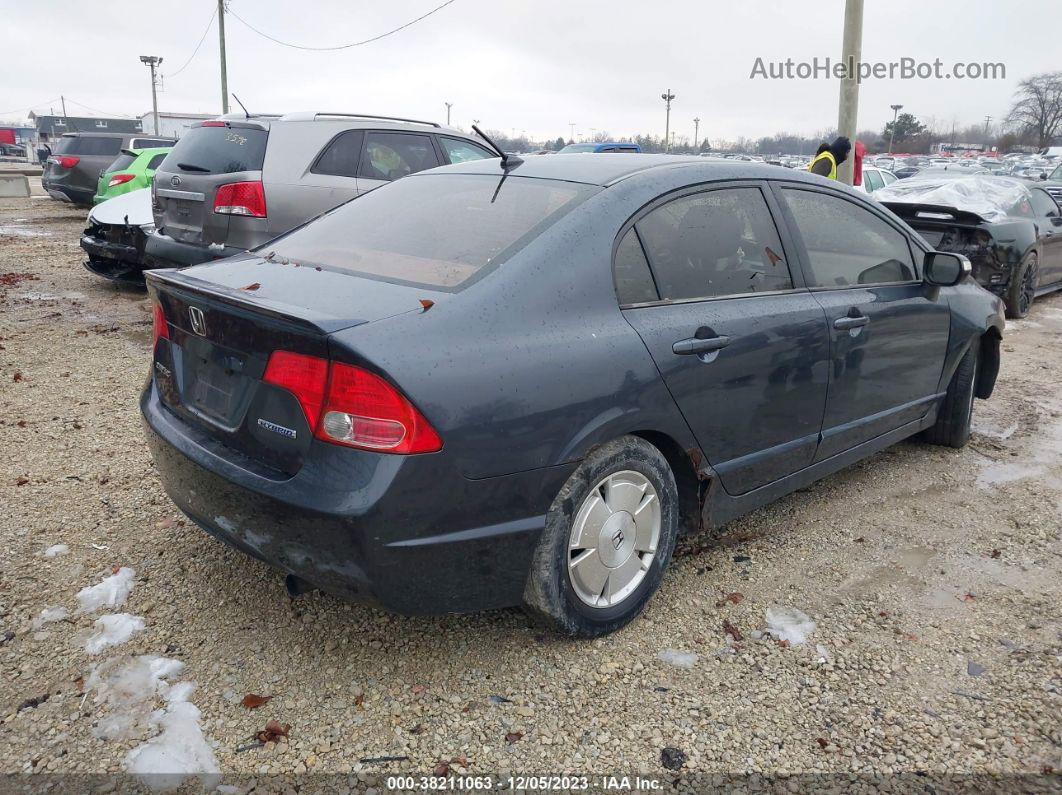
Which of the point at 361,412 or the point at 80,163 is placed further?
the point at 80,163

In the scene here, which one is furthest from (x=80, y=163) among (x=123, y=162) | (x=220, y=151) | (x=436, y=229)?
(x=436, y=229)

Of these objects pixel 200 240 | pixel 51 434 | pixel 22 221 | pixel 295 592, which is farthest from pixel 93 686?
pixel 22 221

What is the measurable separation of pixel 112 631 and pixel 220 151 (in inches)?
194

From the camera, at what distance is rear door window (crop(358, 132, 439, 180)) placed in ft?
23.1

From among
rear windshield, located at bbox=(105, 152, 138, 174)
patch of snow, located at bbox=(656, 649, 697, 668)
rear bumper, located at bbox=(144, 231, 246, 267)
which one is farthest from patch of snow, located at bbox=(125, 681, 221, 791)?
rear windshield, located at bbox=(105, 152, 138, 174)

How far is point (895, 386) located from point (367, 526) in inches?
112

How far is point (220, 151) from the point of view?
22.1 ft

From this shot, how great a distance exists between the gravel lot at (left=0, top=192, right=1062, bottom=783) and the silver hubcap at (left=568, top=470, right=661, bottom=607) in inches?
8.2

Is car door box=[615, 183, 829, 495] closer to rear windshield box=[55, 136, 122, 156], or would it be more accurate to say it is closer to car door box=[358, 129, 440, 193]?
car door box=[358, 129, 440, 193]

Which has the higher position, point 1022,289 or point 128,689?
point 1022,289

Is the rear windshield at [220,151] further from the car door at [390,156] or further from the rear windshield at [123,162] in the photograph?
the rear windshield at [123,162]

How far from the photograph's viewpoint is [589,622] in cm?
279

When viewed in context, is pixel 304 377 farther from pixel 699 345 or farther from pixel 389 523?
pixel 699 345

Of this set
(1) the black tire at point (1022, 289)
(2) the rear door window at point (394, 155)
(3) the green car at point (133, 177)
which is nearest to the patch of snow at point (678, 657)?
(2) the rear door window at point (394, 155)
